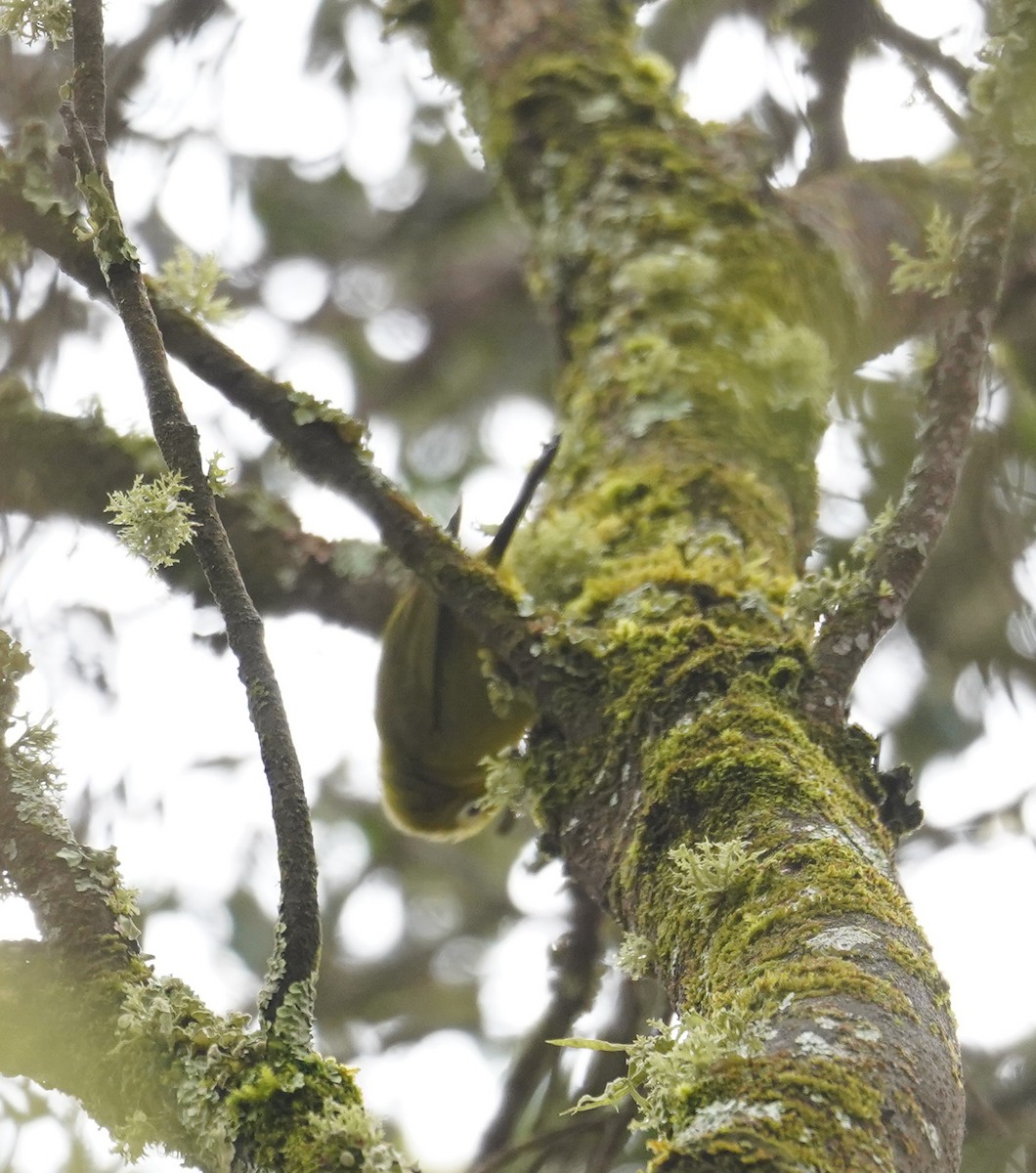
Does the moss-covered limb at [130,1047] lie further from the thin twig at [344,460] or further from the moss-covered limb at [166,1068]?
the thin twig at [344,460]

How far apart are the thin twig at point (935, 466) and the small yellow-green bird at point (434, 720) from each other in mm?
863

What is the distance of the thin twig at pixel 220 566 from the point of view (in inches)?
50.6

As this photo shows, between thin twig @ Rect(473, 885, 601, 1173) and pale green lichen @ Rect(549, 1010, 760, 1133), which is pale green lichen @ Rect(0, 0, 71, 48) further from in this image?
thin twig @ Rect(473, 885, 601, 1173)

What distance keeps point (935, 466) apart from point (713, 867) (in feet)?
2.41

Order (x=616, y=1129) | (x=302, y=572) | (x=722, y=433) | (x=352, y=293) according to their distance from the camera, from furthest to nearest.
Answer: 1. (x=352, y=293)
2. (x=302, y=572)
3. (x=616, y=1129)
4. (x=722, y=433)

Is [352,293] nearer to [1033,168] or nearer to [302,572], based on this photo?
[302,572]

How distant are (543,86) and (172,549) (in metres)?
1.93

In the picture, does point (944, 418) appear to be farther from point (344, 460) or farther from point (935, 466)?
point (344, 460)

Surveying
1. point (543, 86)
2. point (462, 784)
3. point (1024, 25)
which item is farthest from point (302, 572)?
point (1024, 25)

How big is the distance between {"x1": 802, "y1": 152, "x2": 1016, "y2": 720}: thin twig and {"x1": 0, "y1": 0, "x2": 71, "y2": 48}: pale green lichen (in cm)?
126

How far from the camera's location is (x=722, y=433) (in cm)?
232

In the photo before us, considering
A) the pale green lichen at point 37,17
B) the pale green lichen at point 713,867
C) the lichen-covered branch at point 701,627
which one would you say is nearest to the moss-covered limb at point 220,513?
the lichen-covered branch at point 701,627

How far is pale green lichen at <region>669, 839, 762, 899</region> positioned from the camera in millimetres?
1362

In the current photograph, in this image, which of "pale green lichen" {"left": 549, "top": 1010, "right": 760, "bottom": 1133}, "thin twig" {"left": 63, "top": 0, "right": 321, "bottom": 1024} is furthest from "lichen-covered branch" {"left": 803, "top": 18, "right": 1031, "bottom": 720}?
"thin twig" {"left": 63, "top": 0, "right": 321, "bottom": 1024}
